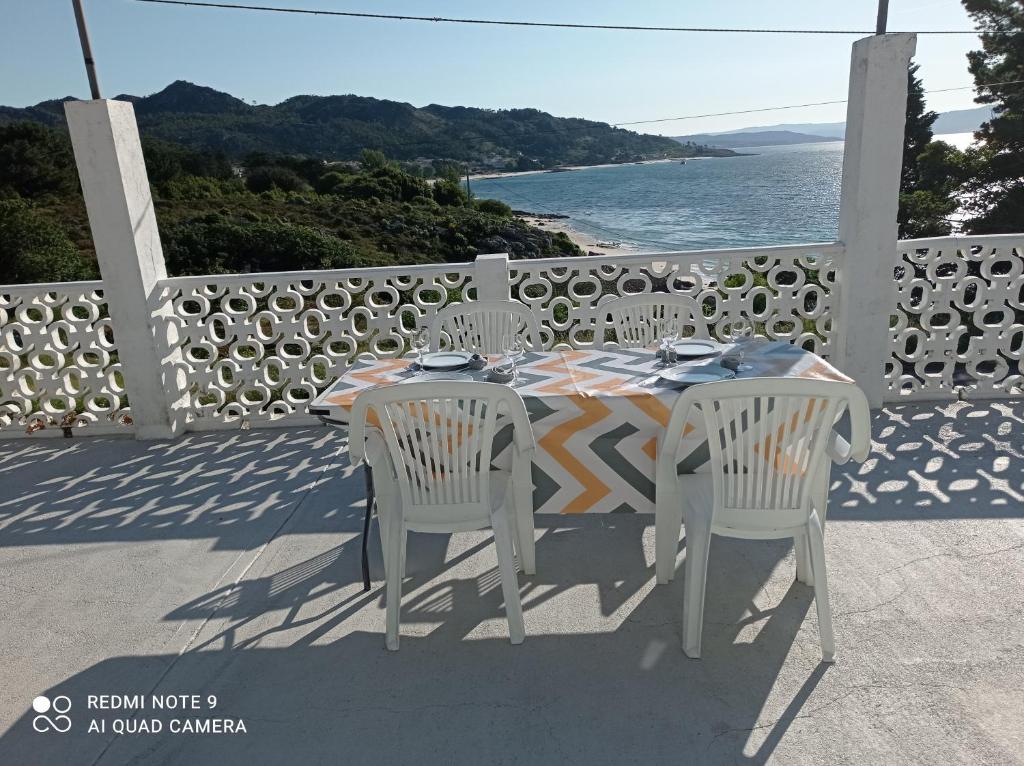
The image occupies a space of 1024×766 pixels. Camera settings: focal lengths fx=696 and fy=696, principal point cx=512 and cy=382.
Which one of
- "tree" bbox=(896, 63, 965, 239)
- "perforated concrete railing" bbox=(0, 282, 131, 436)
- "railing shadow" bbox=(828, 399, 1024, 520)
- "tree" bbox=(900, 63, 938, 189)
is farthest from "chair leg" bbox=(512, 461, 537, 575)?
"tree" bbox=(900, 63, 938, 189)

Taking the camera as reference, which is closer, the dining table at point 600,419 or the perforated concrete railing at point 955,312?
the dining table at point 600,419

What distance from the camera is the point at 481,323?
3.47 metres

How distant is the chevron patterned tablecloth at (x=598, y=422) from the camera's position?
2.35m

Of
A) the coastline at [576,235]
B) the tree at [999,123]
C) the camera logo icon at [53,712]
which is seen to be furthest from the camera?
the coastline at [576,235]

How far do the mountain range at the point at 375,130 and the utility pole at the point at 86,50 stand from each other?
72.3 ft

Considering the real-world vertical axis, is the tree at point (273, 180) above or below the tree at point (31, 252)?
above

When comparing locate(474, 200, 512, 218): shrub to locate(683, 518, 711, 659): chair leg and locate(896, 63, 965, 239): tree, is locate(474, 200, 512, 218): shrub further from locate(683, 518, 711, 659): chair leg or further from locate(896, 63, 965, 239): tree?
locate(683, 518, 711, 659): chair leg

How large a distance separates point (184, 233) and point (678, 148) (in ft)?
75.0

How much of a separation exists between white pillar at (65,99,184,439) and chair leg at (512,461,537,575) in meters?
2.74

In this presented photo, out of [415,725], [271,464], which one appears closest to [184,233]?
[271,464]

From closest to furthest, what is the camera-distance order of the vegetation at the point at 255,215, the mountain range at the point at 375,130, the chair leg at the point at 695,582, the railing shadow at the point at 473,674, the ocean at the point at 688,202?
the railing shadow at the point at 473,674, the chair leg at the point at 695,582, the vegetation at the point at 255,215, the mountain range at the point at 375,130, the ocean at the point at 688,202

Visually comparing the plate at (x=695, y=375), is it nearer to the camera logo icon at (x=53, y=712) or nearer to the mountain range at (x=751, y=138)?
the camera logo icon at (x=53, y=712)

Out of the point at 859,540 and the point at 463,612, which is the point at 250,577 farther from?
the point at 859,540

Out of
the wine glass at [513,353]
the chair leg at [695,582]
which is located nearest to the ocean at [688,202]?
the wine glass at [513,353]
